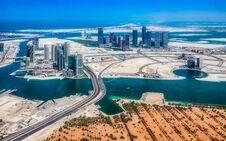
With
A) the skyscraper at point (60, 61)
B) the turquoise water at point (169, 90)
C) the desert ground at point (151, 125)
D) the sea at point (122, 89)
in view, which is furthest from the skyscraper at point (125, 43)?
the desert ground at point (151, 125)

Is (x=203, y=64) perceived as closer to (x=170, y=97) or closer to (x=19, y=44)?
(x=170, y=97)

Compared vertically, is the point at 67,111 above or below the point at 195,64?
below

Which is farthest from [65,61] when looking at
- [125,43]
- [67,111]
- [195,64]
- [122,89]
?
[125,43]

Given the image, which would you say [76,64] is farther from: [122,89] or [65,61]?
[122,89]

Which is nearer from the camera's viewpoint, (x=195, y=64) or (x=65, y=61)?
(x=65, y=61)

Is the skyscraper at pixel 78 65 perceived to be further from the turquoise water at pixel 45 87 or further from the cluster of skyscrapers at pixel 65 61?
the turquoise water at pixel 45 87
